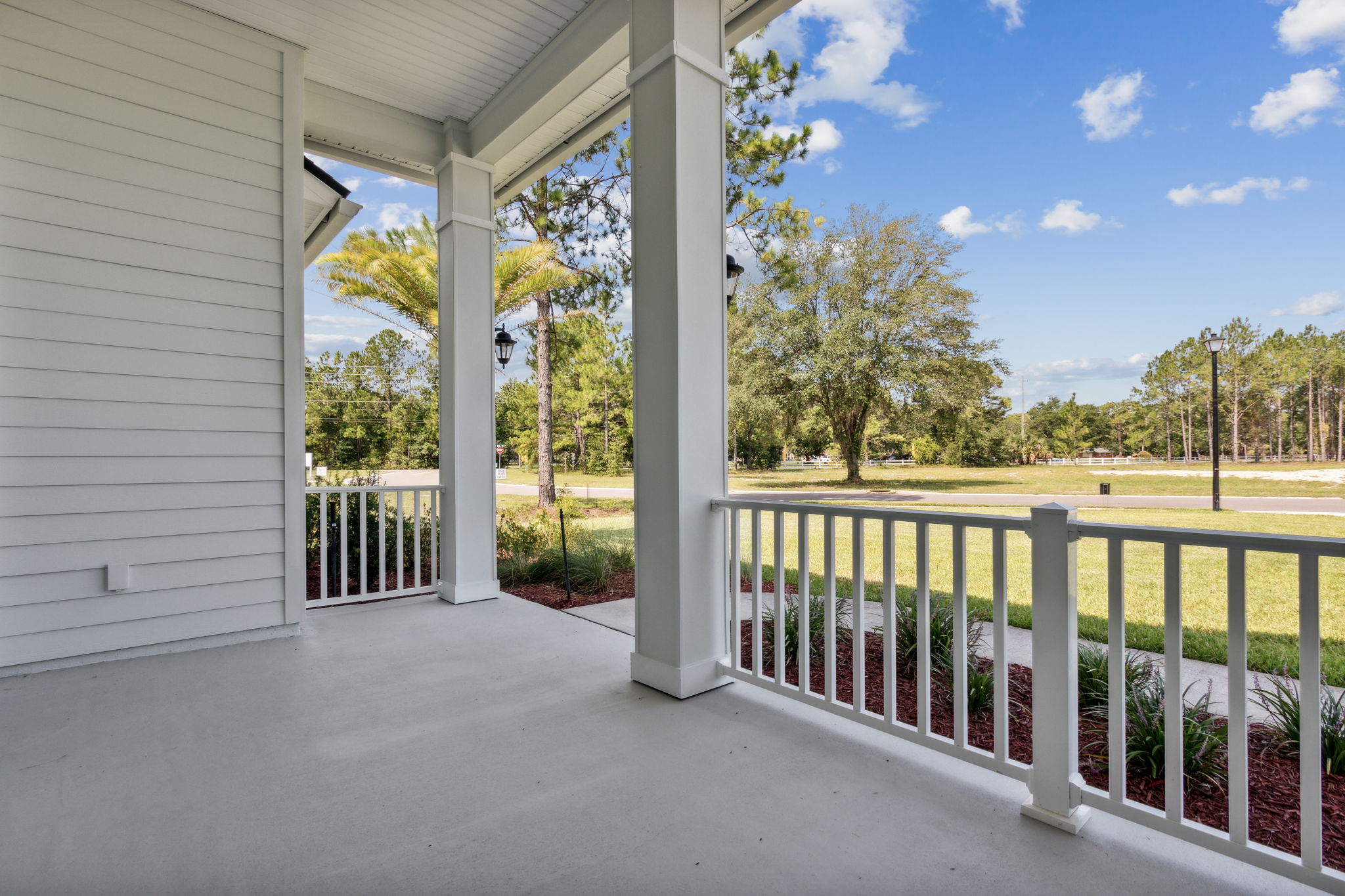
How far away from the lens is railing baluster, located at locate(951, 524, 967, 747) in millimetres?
1776

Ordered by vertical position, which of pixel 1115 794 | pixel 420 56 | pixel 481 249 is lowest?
pixel 1115 794

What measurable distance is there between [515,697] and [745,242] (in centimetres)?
618

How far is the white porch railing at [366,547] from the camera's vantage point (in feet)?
12.8

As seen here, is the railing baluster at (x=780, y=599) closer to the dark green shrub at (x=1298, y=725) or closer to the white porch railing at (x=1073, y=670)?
the white porch railing at (x=1073, y=670)

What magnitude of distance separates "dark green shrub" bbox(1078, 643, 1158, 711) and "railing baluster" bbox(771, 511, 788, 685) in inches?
44.4

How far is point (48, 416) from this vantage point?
105 inches

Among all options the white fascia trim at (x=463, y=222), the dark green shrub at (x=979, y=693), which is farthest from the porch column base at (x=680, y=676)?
the white fascia trim at (x=463, y=222)

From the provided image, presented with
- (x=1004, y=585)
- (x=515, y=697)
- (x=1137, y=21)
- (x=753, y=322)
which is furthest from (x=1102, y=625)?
(x=753, y=322)

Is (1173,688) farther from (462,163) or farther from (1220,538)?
(462,163)

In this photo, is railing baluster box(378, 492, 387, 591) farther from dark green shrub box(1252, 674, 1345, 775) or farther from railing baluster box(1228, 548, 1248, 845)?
dark green shrub box(1252, 674, 1345, 775)

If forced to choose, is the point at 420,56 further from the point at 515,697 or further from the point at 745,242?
the point at 745,242

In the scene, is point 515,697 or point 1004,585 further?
point 515,697

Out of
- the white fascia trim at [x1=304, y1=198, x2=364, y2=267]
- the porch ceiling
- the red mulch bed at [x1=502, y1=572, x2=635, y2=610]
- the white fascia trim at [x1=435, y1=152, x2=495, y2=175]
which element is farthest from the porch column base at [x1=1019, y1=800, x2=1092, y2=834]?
A: the white fascia trim at [x1=304, y1=198, x2=364, y2=267]

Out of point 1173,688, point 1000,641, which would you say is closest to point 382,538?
point 1000,641
